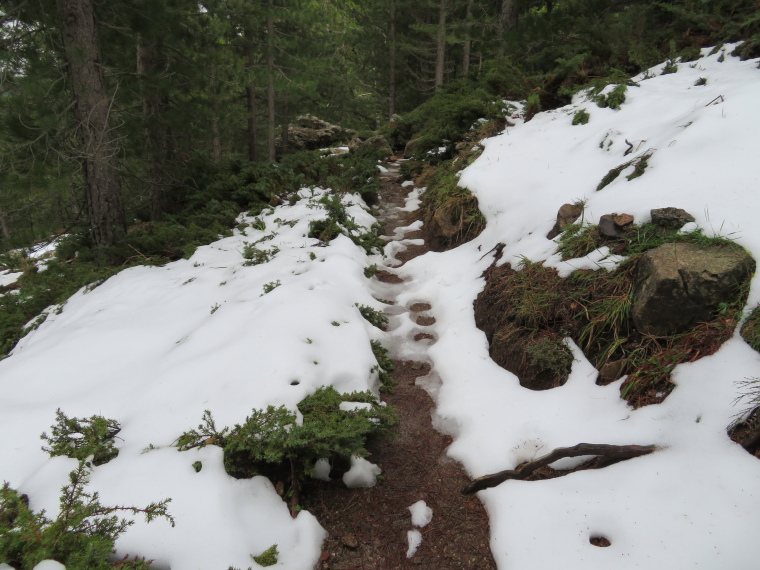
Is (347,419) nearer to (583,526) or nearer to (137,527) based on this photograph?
(137,527)

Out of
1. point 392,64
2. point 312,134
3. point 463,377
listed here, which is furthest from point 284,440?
point 392,64

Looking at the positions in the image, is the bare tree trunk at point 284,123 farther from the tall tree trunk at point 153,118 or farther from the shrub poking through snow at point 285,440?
the shrub poking through snow at point 285,440

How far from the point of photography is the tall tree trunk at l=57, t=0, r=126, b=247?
5.84m

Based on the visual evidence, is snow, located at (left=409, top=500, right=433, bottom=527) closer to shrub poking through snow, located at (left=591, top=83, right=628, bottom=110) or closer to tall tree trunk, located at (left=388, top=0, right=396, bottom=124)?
shrub poking through snow, located at (left=591, top=83, right=628, bottom=110)

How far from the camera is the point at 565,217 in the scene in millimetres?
4648

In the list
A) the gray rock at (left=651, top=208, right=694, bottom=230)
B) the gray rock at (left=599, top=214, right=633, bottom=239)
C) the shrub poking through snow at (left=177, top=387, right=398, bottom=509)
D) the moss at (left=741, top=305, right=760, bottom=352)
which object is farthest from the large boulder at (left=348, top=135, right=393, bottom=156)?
the moss at (left=741, top=305, right=760, bottom=352)

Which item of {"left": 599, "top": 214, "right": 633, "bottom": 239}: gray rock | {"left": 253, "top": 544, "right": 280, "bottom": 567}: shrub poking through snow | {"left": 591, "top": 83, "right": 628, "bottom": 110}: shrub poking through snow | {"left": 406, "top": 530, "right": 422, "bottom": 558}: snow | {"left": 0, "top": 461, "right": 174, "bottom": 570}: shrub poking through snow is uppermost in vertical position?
{"left": 591, "top": 83, "right": 628, "bottom": 110}: shrub poking through snow

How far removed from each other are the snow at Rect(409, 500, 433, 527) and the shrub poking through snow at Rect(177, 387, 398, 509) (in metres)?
0.58

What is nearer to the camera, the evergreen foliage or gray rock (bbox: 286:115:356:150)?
the evergreen foliage

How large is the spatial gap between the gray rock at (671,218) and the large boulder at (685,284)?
0.39m

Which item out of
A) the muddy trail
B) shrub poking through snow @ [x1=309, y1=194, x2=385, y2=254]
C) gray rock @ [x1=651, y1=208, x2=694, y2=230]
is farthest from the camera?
shrub poking through snow @ [x1=309, y1=194, x2=385, y2=254]

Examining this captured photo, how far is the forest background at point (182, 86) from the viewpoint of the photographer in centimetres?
584

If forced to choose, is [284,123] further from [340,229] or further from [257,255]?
[257,255]

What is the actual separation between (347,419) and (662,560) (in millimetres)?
2068
